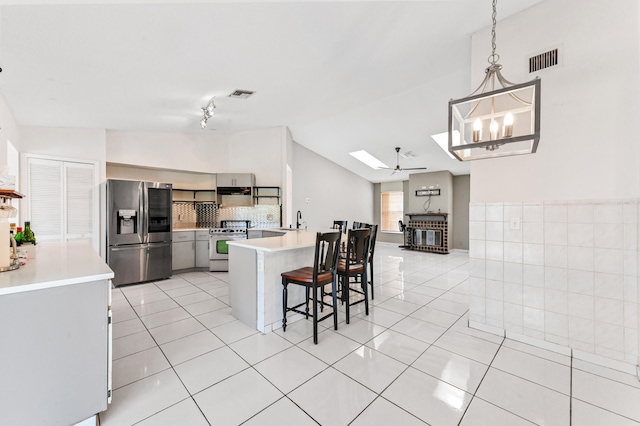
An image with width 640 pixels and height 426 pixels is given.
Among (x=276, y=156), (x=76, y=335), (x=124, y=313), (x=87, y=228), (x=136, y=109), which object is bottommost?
(x=124, y=313)

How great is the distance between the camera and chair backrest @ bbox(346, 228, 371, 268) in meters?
2.93

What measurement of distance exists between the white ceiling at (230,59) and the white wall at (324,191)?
244 cm

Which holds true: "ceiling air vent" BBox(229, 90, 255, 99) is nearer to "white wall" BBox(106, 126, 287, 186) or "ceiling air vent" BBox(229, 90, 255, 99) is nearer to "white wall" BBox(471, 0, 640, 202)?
"white wall" BBox(106, 126, 287, 186)

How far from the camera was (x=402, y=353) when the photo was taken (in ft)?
7.61

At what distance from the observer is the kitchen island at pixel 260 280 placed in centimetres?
270

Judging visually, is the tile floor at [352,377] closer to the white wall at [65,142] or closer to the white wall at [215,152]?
the white wall at [65,142]

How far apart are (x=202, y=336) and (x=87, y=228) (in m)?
3.59

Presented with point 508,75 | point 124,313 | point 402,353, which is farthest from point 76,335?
→ point 508,75

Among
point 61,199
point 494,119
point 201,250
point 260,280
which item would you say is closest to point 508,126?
point 494,119

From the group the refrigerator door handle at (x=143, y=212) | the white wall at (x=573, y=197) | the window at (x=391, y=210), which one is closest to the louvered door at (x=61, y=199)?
the refrigerator door handle at (x=143, y=212)

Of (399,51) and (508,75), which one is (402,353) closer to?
(508,75)

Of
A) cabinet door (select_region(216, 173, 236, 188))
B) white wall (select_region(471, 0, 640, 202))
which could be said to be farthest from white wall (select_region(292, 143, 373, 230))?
white wall (select_region(471, 0, 640, 202))

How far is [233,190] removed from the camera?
5707 mm

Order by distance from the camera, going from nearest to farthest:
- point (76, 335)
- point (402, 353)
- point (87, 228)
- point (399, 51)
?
point (76, 335) < point (402, 353) < point (399, 51) < point (87, 228)
